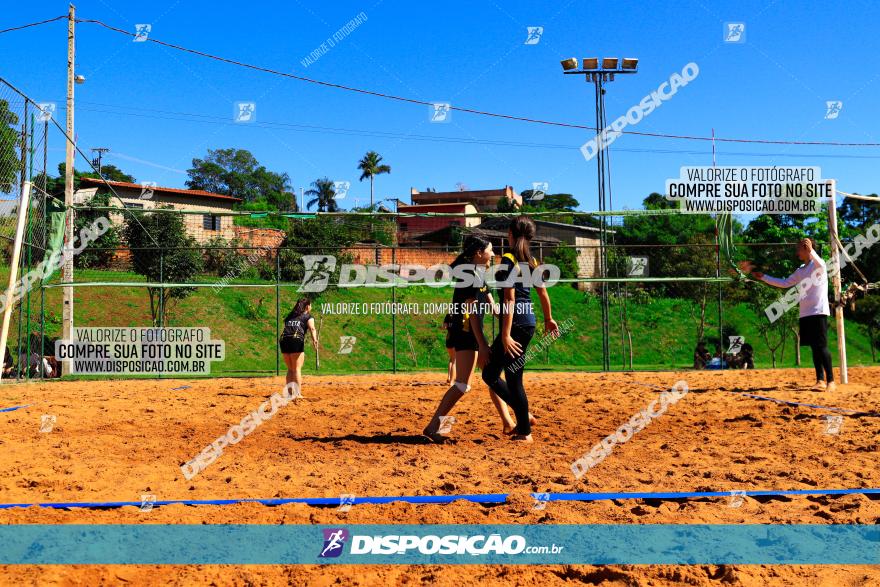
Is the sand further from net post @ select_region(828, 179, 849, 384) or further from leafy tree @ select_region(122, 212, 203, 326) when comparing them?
leafy tree @ select_region(122, 212, 203, 326)

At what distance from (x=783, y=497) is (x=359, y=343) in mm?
19483

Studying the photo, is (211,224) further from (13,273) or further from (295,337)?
(295,337)

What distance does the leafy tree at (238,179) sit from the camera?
298ft

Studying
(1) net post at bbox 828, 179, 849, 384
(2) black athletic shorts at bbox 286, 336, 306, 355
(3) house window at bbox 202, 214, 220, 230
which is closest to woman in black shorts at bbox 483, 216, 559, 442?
(2) black athletic shorts at bbox 286, 336, 306, 355

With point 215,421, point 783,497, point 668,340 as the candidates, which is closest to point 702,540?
point 783,497

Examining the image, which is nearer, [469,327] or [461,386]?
[461,386]

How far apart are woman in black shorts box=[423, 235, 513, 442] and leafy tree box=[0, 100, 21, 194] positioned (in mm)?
9519

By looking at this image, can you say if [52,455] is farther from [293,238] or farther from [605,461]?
[293,238]

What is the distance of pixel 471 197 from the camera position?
295ft

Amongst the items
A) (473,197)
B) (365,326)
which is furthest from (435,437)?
(473,197)

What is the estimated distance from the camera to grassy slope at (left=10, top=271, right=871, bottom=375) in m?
22.1

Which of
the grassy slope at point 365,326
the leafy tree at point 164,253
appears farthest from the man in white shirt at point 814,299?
the leafy tree at point 164,253

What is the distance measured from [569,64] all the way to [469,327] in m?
16.1

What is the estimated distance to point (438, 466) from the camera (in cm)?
550
